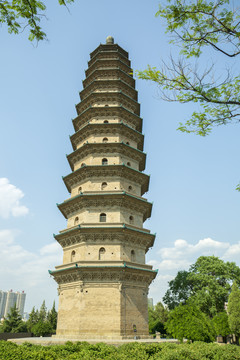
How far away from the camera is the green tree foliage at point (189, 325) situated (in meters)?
18.2

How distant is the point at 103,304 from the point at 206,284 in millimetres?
21374

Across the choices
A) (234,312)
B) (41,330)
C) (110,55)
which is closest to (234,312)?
(234,312)

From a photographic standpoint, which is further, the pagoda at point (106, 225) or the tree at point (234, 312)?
the tree at point (234, 312)

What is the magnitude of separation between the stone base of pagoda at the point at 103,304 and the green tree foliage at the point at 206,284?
16.9m

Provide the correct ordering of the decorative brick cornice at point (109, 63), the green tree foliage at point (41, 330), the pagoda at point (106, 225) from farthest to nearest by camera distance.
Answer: the green tree foliage at point (41, 330) → the decorative brick cornice at point (109, 63) → the pagoda at point (106, 225)

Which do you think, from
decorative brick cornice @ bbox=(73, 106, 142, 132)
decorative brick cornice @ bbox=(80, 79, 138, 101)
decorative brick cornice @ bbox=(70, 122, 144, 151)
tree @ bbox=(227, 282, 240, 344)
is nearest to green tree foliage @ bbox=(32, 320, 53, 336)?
tree @ bbox=(227, 282, 240, 344)

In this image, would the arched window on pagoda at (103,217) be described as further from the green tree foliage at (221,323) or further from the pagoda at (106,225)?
the green tree foliage at (221,323)

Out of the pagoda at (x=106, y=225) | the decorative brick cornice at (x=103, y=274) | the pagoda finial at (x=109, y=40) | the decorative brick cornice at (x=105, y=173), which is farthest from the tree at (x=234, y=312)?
the pagoda finial at (x=109, y=40)

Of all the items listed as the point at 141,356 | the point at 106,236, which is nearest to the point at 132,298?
the point at 106,236

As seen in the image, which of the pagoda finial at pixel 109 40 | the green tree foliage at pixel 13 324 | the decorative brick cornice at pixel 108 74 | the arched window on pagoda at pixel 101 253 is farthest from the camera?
the green tree foliage at pixel 13 324

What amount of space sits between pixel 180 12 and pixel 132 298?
57.3 ft

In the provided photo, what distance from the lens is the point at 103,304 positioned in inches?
706

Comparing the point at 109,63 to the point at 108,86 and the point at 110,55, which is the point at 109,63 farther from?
the point at 108,86

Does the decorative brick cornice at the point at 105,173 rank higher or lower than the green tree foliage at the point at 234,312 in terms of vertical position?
higher
